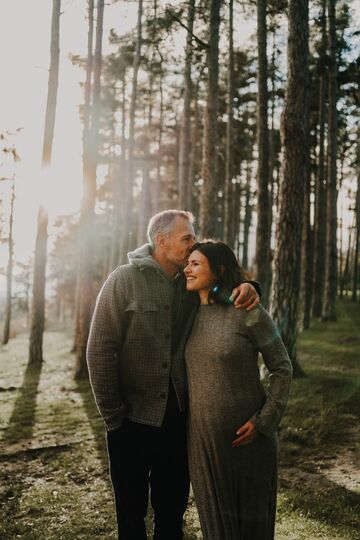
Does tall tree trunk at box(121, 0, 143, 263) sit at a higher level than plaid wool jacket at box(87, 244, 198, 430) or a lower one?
higher

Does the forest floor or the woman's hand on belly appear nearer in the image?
the woman's hand on belly

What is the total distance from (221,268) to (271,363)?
2.28 feet

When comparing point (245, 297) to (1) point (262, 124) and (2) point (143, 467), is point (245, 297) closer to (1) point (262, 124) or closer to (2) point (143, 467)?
(2) point (143, 467)

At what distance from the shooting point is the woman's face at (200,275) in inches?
117

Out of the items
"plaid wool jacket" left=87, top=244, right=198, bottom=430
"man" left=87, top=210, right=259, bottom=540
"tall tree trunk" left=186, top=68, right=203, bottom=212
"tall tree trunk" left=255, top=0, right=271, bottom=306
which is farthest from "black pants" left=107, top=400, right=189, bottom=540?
"tall tree trunk" left=186, top=68, right=203, bottom=212

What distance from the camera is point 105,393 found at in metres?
2.95

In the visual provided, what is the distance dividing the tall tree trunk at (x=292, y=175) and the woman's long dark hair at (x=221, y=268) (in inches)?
240

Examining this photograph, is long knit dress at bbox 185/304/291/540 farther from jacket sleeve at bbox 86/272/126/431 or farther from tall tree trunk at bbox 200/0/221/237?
tall tree trunk at bbox 200/0/221/237

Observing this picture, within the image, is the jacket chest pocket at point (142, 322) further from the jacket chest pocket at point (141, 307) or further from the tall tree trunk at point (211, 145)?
the tall tree trunk at point (211, 145)

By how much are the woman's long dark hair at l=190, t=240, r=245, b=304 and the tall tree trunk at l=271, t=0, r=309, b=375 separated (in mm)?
6086

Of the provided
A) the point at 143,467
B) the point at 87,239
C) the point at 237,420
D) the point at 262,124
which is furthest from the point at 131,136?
the point at 237,420

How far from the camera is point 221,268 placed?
120 inches

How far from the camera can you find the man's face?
10.7 feet

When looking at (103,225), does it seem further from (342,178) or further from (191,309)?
(191,309)
